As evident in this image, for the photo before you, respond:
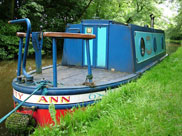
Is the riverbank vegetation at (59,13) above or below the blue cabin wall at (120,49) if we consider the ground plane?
above

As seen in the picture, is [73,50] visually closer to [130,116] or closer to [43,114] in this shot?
[43,114]

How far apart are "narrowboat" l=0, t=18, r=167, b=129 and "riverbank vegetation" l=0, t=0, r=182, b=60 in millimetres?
6487

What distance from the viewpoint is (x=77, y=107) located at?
356 centimetres

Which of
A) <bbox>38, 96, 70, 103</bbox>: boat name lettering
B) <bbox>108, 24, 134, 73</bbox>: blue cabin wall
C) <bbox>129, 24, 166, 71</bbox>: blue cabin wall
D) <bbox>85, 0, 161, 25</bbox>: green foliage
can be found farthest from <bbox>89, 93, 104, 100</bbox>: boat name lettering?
<bbox>85, 0, 161, 25</bbox>: green foliage

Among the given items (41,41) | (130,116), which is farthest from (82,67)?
(130,116)

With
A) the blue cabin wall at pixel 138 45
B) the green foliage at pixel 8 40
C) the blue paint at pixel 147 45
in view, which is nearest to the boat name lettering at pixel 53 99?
the blue cabin wall at pixel 138 45

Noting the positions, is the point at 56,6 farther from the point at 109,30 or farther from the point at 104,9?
the point at 109,30

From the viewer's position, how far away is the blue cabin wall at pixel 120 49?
16.5 feet

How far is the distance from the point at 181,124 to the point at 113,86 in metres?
1.67

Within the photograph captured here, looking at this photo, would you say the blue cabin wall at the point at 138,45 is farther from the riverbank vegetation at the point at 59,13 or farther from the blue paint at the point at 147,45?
the riverbank vegetation at the point at 59,13

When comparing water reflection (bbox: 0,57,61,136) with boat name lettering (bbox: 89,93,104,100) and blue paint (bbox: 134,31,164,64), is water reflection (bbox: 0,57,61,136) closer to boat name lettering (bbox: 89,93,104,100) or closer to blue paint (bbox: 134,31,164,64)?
boat name lettering (bbox: 89,93,104,100)

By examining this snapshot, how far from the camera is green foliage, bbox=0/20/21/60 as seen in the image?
11.1 metres

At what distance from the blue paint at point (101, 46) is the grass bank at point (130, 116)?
59.2 inches

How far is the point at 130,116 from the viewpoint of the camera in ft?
9.62
